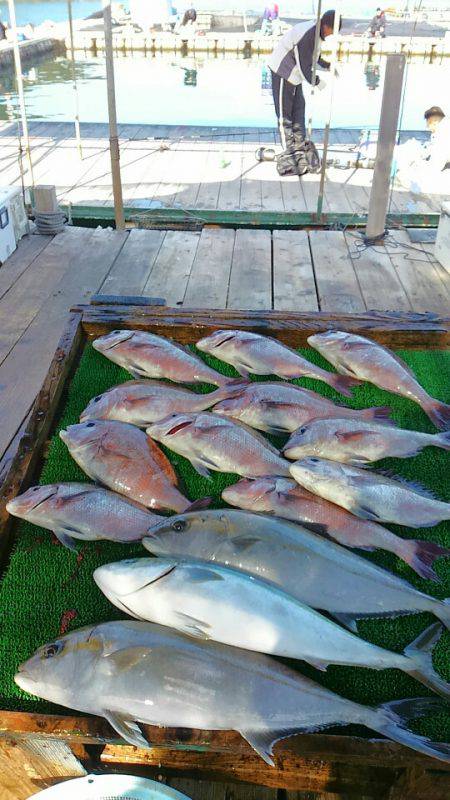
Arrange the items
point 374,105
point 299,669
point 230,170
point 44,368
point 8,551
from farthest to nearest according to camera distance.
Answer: point 374,105 → point 230,170 → point 44,368 → point 8,551 → point 299,669

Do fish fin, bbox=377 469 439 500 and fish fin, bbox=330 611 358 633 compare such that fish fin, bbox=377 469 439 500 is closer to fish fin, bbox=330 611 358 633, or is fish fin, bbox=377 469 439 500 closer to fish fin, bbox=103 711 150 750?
fish fin, bbox=330 611 358 633

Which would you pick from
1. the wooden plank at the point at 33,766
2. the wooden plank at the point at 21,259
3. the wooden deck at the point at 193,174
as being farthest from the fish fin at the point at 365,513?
the wooden deck at the point at 193,174

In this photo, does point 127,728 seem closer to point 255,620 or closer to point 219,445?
point 255,620

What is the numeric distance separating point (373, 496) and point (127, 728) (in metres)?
1.10

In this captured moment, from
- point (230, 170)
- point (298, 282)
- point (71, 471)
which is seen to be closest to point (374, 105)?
point (230, 170)

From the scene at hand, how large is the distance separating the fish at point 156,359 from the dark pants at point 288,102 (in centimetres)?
664

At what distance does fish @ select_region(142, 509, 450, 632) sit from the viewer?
5.65ft

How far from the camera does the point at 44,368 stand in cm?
359

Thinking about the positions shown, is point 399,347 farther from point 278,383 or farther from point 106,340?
point 106,340

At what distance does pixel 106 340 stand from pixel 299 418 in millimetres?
1116

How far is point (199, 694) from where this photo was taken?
4.81 feet

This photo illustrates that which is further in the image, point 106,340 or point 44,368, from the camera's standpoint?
point 44,368

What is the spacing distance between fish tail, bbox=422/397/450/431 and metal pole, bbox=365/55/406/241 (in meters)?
3.09

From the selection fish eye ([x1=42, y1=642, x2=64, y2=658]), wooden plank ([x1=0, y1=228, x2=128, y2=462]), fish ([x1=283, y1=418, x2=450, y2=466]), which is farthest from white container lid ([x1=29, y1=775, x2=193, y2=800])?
wooden plank ([x1=0, y1=228, x2=128, y2=462])
